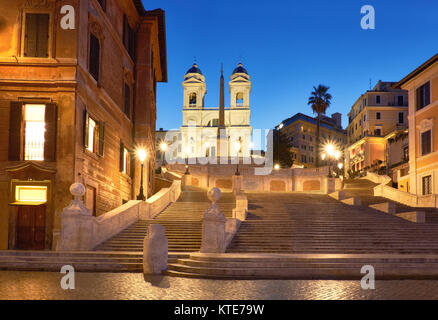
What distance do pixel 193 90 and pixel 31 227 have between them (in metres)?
81.8

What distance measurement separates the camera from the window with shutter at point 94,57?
21672 mm

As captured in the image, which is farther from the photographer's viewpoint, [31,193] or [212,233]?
[31,193]

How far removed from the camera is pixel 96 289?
10031 mm

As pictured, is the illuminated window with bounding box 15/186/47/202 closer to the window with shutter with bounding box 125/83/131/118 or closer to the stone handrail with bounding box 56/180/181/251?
the stone handrail with bounding box 56/180/181/251

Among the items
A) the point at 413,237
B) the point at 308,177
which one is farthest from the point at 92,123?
the point at 308,177

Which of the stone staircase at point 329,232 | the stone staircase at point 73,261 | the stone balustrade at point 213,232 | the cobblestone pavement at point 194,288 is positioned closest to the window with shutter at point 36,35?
the stone staircase at point 73,261

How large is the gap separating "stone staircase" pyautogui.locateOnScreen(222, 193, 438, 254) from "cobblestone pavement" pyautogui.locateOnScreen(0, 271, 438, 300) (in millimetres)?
5748

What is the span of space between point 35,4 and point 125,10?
898 cm

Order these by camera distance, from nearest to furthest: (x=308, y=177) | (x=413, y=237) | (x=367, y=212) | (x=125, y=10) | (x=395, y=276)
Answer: (x=395, y=276)
(x=413, y=237)
(x=367, y=212)
(x=125, y=10)
(x=308, y=177)

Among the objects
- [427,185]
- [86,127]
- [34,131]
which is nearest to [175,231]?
[86,127]

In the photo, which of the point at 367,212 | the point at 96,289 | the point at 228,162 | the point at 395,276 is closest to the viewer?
the point at 96,289

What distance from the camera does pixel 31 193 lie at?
18984 mm

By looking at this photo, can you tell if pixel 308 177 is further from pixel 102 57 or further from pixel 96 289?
pixel 96 289

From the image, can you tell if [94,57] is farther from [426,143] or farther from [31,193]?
[426,143]
